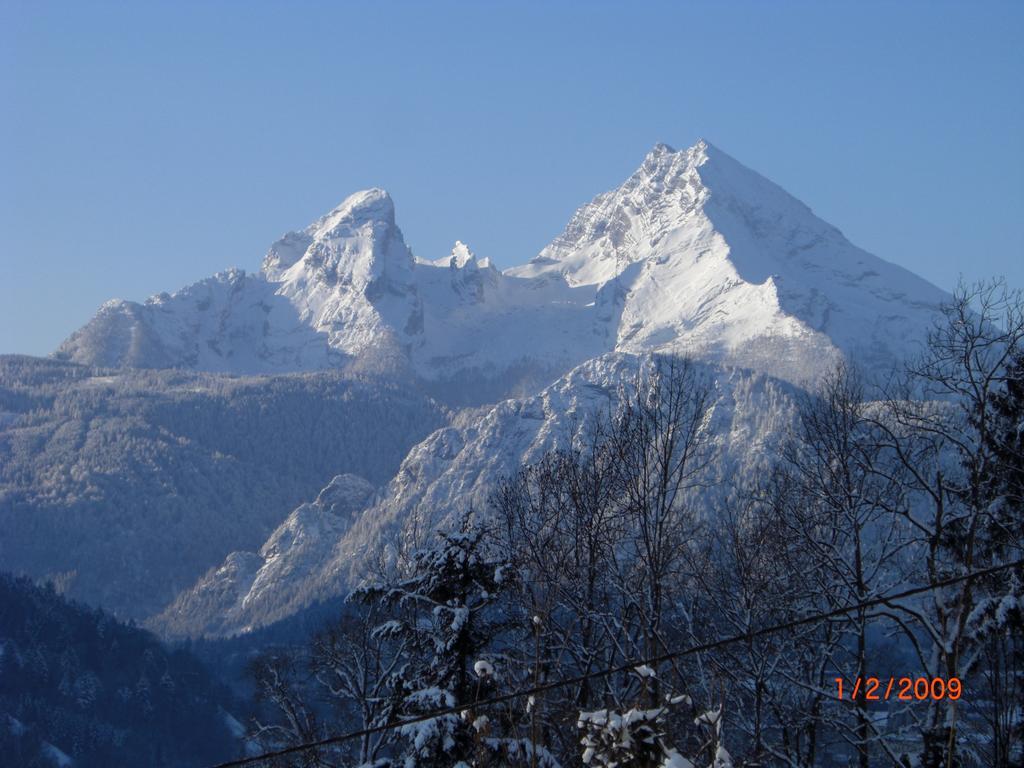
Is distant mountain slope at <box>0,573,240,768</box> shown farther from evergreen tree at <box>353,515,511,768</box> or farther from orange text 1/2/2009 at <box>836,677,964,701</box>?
orange text 1/2/2009 at <box>836,677,964,701</box>

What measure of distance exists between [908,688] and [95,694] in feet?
351

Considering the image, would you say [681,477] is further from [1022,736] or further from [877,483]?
[1022,736]

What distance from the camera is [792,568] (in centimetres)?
2161

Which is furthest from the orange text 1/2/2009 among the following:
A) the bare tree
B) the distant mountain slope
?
the distant mountain slope

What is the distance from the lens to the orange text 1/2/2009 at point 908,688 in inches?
674

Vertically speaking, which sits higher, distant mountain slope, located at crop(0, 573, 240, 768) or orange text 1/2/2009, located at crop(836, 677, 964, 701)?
orange text 1/2/2009, located at crop(836, 677, 964, 701)

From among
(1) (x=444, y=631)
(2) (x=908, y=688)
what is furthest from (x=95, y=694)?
(2) (x=908, y=688)

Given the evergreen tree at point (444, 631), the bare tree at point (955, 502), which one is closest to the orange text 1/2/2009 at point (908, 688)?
the bare tree at point (955, 502)

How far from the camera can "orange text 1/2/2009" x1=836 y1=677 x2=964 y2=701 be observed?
17127mm

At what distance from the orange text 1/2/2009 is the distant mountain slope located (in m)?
88.7

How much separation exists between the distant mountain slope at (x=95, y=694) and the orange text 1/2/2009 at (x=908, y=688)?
88.7 meters

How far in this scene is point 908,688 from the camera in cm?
1900

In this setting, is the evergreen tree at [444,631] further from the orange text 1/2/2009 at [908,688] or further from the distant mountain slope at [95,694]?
the distant mountain slope at [95,694]

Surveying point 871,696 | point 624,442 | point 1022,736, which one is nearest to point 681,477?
point 624,442
